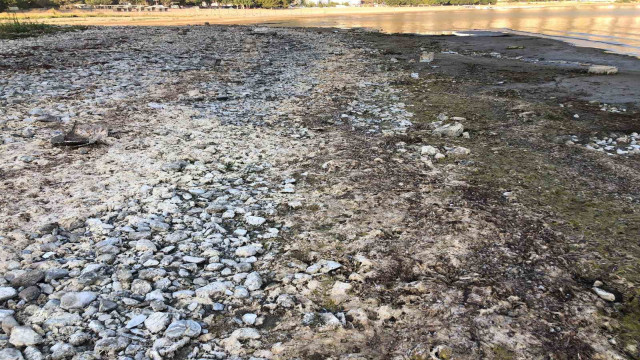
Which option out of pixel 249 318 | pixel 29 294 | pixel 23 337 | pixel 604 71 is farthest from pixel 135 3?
pixel 249 318

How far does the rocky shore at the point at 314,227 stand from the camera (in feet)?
11.1

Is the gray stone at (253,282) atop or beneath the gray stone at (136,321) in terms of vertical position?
beneath

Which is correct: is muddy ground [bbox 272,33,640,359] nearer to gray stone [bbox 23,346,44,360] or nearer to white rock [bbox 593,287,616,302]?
white rock [bbox 593,287,616,302]

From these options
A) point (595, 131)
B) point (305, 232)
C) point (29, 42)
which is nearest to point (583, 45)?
point (595, 131)

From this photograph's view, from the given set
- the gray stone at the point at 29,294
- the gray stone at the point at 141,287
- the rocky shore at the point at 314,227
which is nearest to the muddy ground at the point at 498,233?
the rocky shore at the point at 314,227

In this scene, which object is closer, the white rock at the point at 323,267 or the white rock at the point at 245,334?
the white rock at the point at 245,334

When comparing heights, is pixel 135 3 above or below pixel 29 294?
above

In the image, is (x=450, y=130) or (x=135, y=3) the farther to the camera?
(x=135, y=3)

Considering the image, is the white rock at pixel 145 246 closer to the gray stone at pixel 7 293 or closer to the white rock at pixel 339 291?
the gray stone at pixel 7 293

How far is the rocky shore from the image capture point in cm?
338

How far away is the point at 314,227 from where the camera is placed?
5176 millimetres

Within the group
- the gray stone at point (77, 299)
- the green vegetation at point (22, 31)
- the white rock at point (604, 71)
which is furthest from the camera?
the green vegetation at point (22, 31)

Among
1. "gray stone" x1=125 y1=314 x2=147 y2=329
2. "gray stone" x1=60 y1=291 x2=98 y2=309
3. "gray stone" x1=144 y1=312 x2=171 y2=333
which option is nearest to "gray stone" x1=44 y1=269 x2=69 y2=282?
"gray stone" x1=60 y1=291 x2=98 y2=309

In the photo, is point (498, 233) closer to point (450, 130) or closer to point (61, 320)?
point (450, 130)
